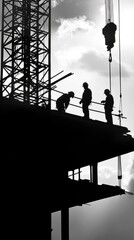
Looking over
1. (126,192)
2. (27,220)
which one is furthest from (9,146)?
(126,192)

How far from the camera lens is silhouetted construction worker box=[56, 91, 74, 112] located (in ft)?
74.1

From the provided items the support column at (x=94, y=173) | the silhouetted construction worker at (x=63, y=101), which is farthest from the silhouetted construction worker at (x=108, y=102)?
the support column at (x=94, y=173)

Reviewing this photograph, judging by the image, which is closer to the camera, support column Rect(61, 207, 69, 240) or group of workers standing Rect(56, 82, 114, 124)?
group of workers standing Rect(56, 82, 114, 124)

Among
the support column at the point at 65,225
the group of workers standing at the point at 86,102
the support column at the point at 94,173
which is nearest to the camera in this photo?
the group of workers standing at the point at 86,102

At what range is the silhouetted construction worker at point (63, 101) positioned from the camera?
890 inches

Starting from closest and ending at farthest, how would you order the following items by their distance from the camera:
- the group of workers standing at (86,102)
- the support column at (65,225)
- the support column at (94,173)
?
the group of workers standing at (86,102) → the support column at (65,225) → the support column at (94,173)

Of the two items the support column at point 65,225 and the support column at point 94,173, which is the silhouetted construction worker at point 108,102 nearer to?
the support column at point 94,173

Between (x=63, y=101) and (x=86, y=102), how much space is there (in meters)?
1.19

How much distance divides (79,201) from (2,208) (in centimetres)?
430

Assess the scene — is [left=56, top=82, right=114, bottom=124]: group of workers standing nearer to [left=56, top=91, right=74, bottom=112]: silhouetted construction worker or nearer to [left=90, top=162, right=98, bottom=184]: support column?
[left=56, top=91, right=74, bottom=112]: silhouetted construction worker

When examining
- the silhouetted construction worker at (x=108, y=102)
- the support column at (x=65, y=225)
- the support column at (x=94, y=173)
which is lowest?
the support column at (x=65, y=225)

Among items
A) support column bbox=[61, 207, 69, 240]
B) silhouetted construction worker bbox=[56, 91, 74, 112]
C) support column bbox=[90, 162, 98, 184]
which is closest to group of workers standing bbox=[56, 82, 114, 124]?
silhouetted construction worker bbox=[56, 91, 74, 112]

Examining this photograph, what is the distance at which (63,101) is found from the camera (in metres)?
22.7

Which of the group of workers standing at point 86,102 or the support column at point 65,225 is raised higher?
the group of workers standing at point 86,102
